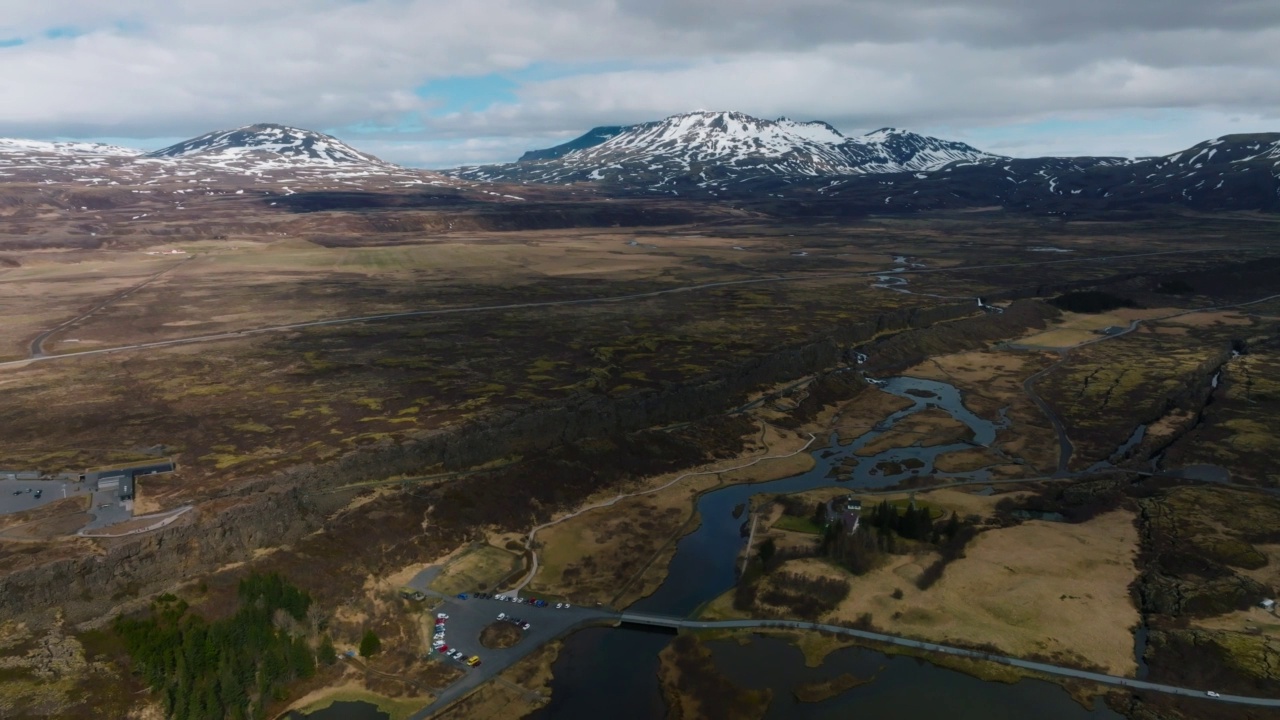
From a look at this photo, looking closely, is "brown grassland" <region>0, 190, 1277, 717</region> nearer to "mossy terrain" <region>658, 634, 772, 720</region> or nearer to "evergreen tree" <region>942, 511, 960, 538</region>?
"mossy terrain" <region>658, 634, 772, 720</region>

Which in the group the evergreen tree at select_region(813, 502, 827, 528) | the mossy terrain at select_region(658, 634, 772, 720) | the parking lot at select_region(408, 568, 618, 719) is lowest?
the mossy terrain at select_region(658, 634, 772, 720)

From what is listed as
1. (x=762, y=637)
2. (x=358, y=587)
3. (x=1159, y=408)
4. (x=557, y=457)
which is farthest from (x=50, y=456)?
(x=1159, y=408)

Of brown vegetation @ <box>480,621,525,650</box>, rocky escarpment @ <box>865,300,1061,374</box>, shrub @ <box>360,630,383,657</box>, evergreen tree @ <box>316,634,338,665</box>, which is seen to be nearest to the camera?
evergreen tree @ <box>316,634,338,665</box>

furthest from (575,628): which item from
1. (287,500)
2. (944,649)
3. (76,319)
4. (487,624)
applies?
(76,319)

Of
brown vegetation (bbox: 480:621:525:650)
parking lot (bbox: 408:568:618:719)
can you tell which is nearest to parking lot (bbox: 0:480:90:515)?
parking lot (bbox: 408:568:618:719)

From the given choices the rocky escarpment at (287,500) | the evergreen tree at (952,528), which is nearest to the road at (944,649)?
the evergreen tree at (952,528)

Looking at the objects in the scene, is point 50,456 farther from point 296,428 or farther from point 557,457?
point 557,457

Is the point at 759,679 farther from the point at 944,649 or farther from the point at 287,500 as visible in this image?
the point at 287,500
